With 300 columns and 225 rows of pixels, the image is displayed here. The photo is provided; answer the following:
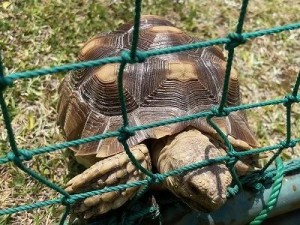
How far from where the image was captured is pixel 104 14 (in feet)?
9.43

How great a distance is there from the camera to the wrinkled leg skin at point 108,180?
177 centimetres

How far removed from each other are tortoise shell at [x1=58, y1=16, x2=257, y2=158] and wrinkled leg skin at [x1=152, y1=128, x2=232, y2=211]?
6cm

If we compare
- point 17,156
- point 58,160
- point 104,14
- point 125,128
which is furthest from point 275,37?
point 17,156

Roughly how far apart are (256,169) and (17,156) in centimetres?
95

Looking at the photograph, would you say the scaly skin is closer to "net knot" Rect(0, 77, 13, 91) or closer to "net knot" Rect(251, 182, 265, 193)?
"net knot" Rect(251, 182, 265, 193)

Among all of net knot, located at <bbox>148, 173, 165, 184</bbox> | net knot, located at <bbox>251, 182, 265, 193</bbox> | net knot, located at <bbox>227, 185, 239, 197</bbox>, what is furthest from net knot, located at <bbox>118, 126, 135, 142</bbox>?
net knot, located at <bbox>251, 182, 265, 193</bbox>

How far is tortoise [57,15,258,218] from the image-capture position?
5.70 ft

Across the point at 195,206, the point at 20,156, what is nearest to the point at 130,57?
the point at 20,156

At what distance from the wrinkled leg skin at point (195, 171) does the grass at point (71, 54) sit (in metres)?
0.60

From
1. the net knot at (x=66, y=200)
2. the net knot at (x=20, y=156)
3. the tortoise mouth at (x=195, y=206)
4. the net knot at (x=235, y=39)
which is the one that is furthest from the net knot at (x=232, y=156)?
the net knot at (x=20, y=156)

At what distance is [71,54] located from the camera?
2.72 metres

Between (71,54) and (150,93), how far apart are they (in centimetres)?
88

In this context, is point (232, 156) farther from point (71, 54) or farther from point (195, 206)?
point (71, 54)

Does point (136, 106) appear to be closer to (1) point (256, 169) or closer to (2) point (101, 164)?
(2) point (101, 164)
